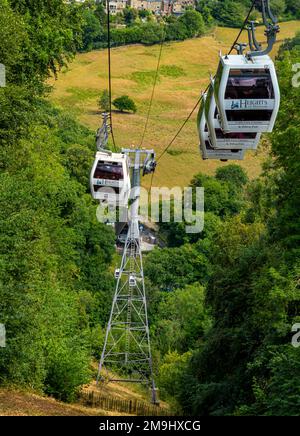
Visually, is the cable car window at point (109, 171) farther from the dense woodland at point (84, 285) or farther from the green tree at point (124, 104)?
the green tree at point (124, 104)

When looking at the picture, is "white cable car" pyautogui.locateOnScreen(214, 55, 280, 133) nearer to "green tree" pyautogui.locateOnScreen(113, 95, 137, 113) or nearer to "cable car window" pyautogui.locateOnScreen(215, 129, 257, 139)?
"cable car window" pyautogui.locateOnScreen(215, 129, 257, 139)

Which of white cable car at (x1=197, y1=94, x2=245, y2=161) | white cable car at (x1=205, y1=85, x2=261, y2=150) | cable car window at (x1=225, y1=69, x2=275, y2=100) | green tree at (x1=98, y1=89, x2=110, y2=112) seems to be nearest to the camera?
cable car window at (x1=225, y1=69, x2=275, y2=100)

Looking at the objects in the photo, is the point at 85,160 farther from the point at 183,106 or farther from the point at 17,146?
the point at 183,106

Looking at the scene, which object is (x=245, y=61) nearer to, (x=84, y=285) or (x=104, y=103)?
(x=84, y=285)

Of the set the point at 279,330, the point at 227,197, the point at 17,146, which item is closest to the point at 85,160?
the point at 227,197

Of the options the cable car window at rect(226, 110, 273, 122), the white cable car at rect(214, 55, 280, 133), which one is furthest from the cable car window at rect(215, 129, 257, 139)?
the cable car window at rect(226, 110, 273, 122)

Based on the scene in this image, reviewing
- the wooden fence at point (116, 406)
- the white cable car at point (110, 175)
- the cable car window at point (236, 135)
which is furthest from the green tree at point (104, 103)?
the cable car window at point (236, 135)
